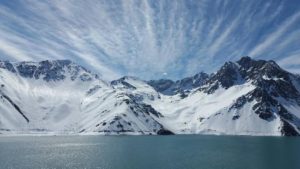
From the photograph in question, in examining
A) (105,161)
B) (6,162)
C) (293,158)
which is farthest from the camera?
(293,158)

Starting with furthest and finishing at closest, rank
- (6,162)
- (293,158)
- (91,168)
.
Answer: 1. (293,158)
2. (6,162)
3. (91,168)

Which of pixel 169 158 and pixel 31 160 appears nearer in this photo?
pixel 31 160

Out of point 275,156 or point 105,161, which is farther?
point 275,156

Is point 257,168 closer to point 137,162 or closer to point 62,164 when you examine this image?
point 137,162

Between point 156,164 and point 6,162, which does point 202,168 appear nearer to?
point 156,164

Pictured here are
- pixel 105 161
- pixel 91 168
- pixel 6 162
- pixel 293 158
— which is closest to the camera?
pixel 91 168

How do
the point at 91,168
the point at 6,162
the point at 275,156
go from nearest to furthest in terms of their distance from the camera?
the point at 91,168, the point at 6,162, the point at 275,156

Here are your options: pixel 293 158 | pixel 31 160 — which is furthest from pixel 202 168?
pixel 31 160

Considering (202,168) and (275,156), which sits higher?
(275,156)

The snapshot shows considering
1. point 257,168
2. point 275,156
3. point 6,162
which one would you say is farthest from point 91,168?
point 275,156
